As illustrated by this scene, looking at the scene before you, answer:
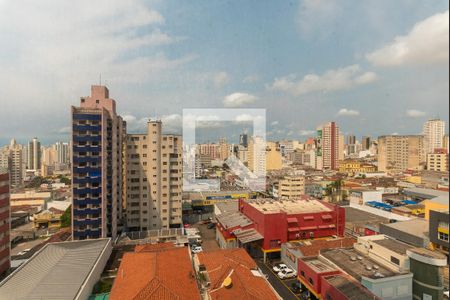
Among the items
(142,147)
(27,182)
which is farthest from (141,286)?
(27,182)

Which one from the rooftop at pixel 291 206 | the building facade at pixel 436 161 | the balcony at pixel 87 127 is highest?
the balcony at pixel 87 127

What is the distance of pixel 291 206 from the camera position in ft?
32.5

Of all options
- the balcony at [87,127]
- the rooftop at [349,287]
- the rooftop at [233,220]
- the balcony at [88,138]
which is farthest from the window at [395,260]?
the balcony at [87,127]

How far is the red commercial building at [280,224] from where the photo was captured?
847 cm

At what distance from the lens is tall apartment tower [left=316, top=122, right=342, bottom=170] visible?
109 ft

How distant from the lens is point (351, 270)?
19.5ft

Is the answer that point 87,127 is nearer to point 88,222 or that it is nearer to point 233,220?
point 88,222

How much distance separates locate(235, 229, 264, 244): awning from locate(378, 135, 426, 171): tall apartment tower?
2698 centimetres

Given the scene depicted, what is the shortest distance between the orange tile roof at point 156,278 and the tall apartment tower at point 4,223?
13.0 ft

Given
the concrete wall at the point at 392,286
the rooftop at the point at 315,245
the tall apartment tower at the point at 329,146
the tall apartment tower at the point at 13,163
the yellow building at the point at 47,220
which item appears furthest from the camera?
the tall apartment tower at the point at 329,146

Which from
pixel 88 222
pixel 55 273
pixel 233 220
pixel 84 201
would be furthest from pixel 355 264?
pixel 84 201

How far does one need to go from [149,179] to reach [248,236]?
4999 mm

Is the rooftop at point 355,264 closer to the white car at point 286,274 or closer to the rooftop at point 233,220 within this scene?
the white car at point 286,274

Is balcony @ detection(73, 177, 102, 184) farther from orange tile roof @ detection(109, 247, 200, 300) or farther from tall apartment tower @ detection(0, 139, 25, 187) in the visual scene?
tall apartment tower @ detection(0, 139, 25, 187)
